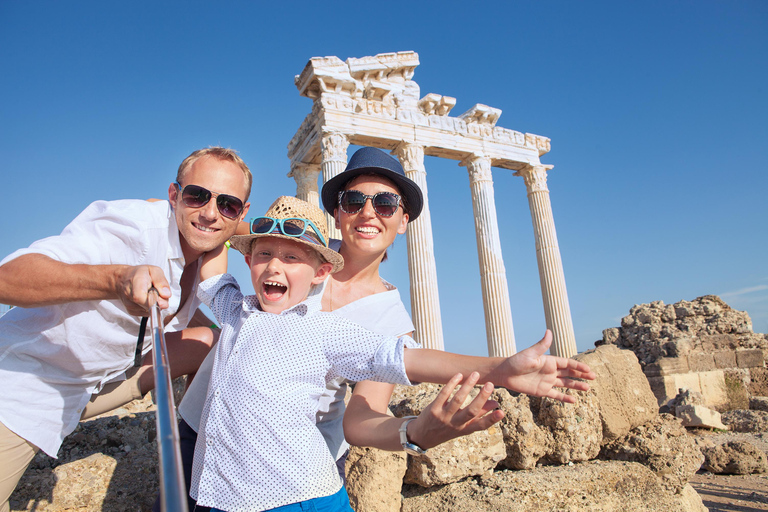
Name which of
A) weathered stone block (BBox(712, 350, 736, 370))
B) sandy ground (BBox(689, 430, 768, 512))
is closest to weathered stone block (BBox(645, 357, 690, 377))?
weathered stone block (BBox(712, 350, 736, 370))

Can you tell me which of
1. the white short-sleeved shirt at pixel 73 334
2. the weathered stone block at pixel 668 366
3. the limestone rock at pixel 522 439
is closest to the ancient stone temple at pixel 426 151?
the weathered stone block at pixel 668 366

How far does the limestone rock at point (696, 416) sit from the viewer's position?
8.66m

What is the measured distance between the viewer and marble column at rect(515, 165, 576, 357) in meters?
16.8

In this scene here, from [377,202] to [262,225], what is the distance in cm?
77

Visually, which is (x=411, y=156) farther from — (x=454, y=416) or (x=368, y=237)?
(x=454, y=416)

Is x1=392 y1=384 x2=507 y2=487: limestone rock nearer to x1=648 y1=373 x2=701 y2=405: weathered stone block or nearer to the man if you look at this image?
the man

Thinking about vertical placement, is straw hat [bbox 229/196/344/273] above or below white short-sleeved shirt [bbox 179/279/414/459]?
above

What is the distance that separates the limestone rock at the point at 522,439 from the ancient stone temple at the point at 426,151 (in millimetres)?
10326

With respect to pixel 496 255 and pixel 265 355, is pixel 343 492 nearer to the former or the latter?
pixel 265 355

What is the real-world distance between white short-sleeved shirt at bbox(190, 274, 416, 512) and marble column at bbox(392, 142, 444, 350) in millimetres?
12367

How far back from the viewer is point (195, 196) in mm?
2559

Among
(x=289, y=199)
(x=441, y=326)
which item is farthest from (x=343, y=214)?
(x=441, y=326)

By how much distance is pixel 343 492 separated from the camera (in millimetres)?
1972

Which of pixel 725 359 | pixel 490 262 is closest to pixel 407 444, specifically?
pixel 725 359
